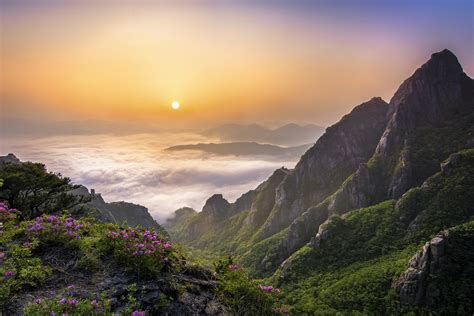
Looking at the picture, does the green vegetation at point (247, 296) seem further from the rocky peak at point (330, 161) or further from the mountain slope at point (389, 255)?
the rocky peak at point (330, 161)

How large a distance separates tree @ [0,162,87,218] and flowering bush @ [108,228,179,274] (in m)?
15.3

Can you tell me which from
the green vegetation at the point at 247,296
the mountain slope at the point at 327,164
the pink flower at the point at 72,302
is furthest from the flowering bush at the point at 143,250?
the mountain slope at the point at 327,164

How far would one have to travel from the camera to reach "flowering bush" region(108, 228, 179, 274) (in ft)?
33.3

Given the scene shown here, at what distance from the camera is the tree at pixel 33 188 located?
22.9m

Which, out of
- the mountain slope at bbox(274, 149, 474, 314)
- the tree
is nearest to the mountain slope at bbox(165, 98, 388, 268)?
the mountain slope at bbox(274, 149, 474, 314)

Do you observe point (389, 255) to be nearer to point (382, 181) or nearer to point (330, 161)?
point (382, 181)

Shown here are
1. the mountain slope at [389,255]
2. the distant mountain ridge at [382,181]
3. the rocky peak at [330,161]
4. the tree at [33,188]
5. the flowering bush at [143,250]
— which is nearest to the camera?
the flowering bush at [143,250]

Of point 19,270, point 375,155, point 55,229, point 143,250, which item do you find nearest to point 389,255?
point 375,155

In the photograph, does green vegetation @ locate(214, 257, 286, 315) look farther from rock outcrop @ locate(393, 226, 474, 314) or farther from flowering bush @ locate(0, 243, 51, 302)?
rock outcrop @ locate(393, 226, 474, 314)

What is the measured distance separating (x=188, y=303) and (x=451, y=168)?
107m

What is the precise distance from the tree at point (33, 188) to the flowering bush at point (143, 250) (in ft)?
50.3

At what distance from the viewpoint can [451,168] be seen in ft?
306

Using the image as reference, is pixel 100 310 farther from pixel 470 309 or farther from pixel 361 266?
pixel 361 266

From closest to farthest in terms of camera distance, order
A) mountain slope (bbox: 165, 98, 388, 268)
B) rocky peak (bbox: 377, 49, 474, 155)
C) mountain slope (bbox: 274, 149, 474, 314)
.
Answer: mountain slope (bbox: 274, 149, 474, 314), rocky peak (bbox: 377, 49, 474, 155), mountain slope (bbox: 165, 98, 388, 268)
